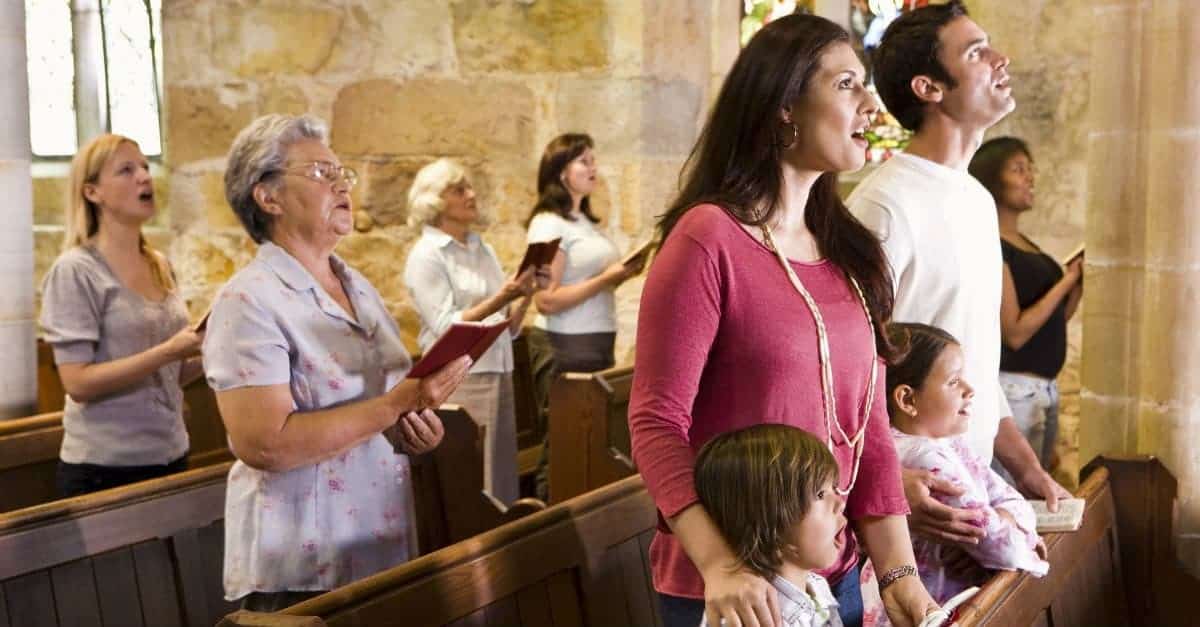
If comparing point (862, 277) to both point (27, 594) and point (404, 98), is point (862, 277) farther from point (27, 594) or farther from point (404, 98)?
point (404, 98)

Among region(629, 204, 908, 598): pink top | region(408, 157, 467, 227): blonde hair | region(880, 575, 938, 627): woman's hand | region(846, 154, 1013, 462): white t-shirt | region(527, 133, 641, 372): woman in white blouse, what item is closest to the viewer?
region(629, 204, 908, 598): pink top

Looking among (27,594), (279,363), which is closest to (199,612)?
(27,594)

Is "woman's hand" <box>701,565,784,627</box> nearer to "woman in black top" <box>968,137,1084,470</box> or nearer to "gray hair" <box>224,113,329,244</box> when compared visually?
"gray hair" <box>224,113,329,244</box>

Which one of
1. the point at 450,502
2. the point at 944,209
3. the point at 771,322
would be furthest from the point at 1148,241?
the point at 771,322

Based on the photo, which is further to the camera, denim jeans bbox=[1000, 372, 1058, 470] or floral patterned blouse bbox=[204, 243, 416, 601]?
denim jeans bbox=[1000, 372, 1058, 470]

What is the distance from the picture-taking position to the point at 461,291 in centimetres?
512

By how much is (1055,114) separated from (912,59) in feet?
11.8

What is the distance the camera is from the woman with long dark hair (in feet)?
5.92

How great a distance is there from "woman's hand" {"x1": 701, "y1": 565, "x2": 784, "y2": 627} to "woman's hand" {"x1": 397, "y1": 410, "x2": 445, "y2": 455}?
0.95m

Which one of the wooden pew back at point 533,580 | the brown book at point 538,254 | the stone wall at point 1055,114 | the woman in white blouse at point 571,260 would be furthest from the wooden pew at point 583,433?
the stone wall at point 1055,114

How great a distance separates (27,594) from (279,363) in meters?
0.78

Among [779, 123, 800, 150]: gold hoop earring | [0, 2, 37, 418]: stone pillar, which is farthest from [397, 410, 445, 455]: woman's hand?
[0, 2, 37, 418]: stone pillar

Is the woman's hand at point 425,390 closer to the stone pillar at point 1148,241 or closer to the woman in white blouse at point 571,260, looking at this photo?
the stone pillar at point 1148,241

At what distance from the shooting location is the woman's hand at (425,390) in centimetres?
250
